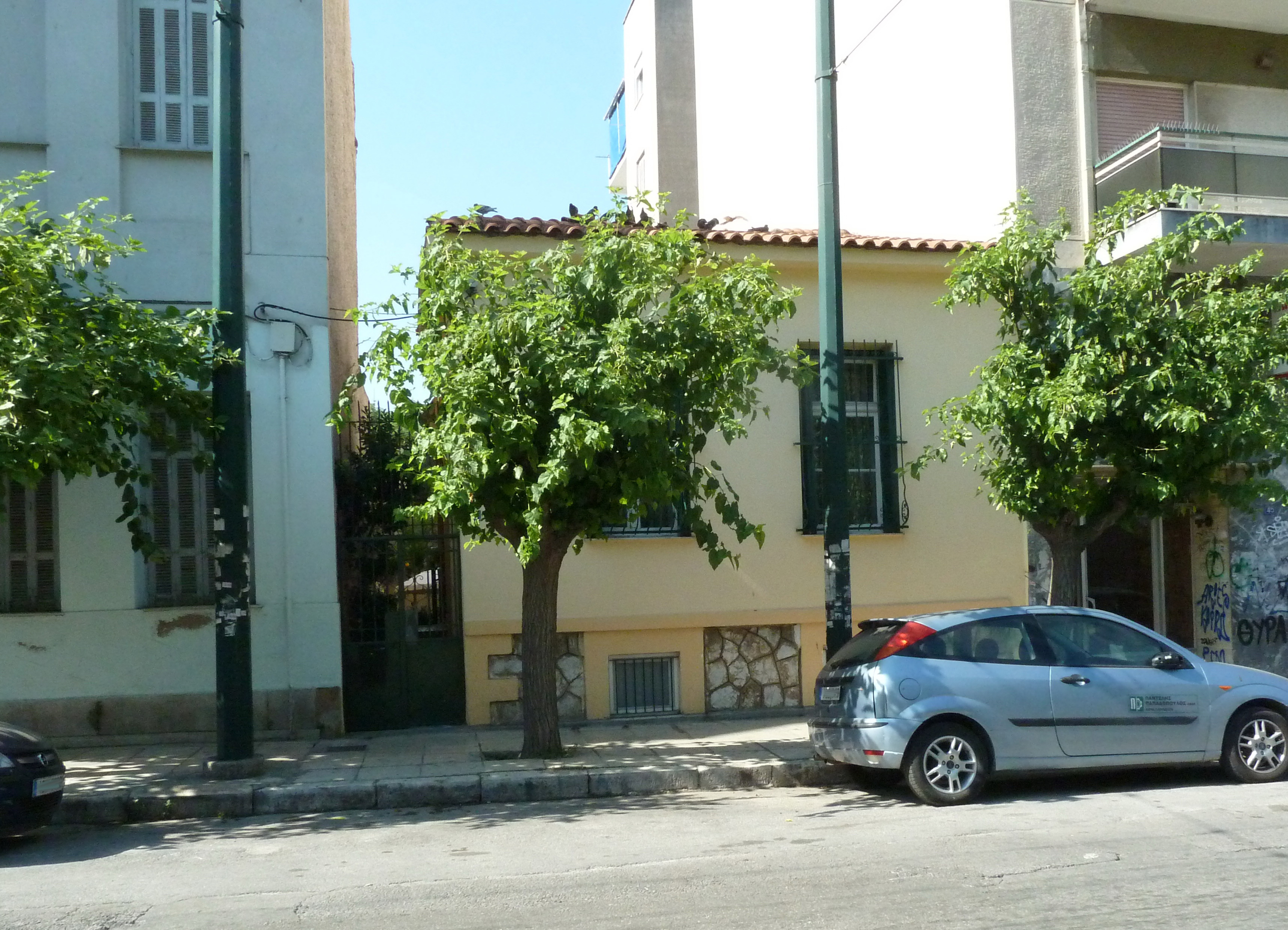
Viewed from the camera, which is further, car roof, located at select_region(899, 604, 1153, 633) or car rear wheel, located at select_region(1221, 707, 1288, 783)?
car rear wheel, located at select_region(1221, 707, 1288, 783)

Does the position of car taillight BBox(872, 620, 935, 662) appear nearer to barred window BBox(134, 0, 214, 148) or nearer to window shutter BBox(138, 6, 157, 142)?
barred window BBox(134, 0, 214, 148)

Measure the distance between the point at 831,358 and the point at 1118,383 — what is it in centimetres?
257

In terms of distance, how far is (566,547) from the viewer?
31.4 ft

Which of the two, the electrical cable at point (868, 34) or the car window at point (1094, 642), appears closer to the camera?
the car window at point (1094, 642)

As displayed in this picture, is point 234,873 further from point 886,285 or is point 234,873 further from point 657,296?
point 886,285

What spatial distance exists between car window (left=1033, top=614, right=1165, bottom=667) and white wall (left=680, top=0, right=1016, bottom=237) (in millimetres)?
6148

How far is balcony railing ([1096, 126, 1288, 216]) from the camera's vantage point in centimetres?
1251

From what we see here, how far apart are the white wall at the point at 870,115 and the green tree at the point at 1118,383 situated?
125 inches

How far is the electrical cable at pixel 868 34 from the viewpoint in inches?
613

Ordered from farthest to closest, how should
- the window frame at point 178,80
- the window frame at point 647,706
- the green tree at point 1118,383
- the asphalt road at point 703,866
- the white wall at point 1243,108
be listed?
the white wall at point 1243,108 → the window frame at point 647,706 → the window frame at point 178,80 → the green tree at point 1118,383 → the asphalt road at point 703,866

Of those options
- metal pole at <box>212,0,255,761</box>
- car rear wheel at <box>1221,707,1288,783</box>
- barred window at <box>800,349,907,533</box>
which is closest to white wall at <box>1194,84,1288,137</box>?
barred window at <box>800,349,907,533</box>

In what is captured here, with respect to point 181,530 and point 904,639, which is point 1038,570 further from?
point 181,530

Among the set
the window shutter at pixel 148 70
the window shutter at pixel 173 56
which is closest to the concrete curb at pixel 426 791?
the window shutter at pixel 148 70

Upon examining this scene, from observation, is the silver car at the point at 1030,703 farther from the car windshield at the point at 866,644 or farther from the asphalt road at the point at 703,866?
the asphalt road at the point at 703,866
